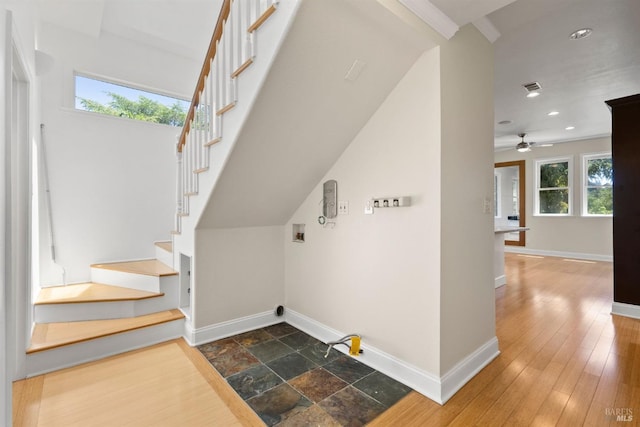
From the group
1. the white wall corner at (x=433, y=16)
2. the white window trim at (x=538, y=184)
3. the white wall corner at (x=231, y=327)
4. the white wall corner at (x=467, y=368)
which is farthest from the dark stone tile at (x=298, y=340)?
the white window trim at (x=538, y=184)

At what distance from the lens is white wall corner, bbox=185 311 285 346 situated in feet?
8.56

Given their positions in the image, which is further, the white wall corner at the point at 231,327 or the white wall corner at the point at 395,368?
the white wall corner at the point at 231,327

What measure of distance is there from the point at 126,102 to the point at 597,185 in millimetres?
9005

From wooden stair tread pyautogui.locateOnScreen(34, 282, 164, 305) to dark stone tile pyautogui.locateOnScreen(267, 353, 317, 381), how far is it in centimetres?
137

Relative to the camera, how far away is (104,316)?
8.68 ft

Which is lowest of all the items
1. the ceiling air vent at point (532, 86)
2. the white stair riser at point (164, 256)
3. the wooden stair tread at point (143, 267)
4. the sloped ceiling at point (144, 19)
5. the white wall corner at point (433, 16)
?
the wooden stair tread at point (143, 267)

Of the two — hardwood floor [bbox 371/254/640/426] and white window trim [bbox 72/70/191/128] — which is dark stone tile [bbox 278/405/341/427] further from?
white window trim [bbox 72/70/191/128]

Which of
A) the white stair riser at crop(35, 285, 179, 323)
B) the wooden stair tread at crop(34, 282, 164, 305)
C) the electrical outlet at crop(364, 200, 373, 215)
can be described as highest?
the electrical outlet at crop(364, 200, 373, 215)

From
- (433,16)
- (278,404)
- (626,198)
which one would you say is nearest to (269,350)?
(278,404)

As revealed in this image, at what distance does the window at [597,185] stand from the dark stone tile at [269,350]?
754 cm

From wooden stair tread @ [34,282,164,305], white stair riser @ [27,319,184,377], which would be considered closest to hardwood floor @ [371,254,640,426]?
white stair riser @ [27,319,184,377]

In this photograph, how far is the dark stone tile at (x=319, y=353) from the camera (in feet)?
7.64

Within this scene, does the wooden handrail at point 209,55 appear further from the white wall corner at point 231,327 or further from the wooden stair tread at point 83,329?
the white wall corner at point 231,327

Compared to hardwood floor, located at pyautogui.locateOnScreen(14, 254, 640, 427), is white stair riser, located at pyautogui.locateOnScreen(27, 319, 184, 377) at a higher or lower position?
higher
